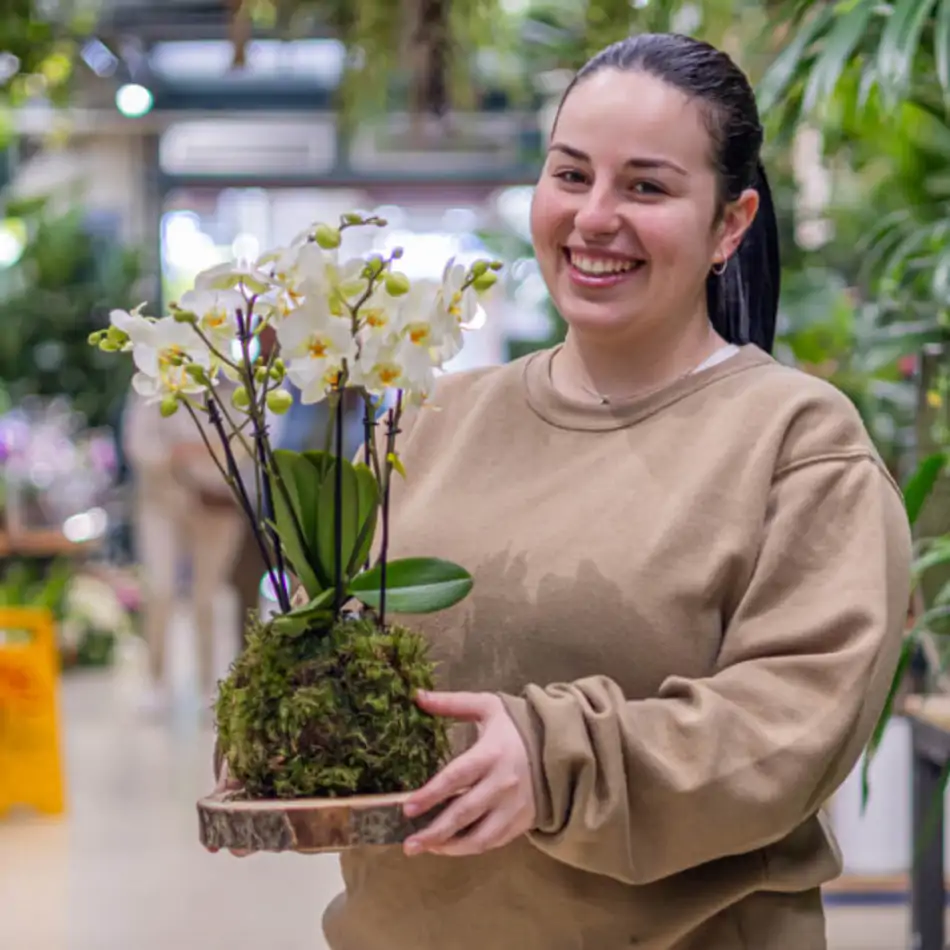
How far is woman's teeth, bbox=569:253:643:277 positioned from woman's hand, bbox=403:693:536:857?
437 millimetres

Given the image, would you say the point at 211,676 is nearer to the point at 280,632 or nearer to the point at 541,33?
the point at 541,33

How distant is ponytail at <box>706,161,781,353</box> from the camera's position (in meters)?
1.70

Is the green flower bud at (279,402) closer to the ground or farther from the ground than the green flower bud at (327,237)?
closer to the ground

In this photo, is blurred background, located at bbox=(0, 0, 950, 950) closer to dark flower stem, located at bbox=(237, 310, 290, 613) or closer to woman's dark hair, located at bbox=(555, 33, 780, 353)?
dark flower stem, located at bbox=(237, 310, 290, 613)

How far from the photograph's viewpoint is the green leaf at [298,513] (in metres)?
1.45

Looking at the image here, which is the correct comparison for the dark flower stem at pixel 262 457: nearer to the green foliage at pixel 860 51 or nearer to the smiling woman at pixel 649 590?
the smiling woman at pixel 649 590

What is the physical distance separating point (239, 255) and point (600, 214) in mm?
326

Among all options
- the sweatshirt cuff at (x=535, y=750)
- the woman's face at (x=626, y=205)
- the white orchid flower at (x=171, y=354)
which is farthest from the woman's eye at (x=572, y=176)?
the sweatshirt cuff at (x=535, y=750)

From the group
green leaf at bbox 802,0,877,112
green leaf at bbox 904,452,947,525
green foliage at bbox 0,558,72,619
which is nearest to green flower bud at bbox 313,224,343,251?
green leaf at bbox 904,452,947,525

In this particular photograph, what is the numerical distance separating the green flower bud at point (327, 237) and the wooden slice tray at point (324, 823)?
443mm

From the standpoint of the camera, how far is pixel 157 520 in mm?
7777

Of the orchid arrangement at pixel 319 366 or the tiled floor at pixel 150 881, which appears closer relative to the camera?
the orchid arrangement at pixel 319 366

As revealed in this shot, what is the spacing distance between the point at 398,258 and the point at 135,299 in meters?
11.0

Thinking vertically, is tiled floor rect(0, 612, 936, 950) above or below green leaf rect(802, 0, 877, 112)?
below
